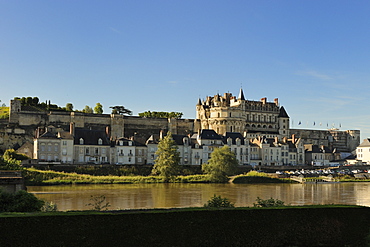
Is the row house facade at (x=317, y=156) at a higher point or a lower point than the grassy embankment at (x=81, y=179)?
higher

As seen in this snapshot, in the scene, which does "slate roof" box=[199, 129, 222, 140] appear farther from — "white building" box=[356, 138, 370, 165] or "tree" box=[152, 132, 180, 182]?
"white building" box=[356, 138, 370, 165]

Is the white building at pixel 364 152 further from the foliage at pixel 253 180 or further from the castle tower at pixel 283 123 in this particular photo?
the foliage at pixel 253 180

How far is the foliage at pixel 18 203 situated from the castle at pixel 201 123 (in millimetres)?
33261

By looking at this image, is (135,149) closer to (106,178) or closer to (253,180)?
(106,178)

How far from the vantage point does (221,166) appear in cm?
3662

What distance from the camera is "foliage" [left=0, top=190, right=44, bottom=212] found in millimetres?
10438

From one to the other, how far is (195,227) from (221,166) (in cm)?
2734

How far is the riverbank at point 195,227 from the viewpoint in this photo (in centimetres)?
852

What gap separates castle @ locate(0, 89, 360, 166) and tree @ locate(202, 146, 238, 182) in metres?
10.0

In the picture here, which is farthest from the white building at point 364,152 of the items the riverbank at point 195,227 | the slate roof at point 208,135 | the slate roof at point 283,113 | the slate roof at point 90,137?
the riverbank at point 195,227

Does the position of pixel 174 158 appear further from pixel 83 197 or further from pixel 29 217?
pixel 29 217

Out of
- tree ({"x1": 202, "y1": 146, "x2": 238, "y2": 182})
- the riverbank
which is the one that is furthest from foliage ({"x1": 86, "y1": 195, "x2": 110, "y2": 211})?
tree ({"x1": 202, "y1": 146, "x2": 238, "y2": 182})

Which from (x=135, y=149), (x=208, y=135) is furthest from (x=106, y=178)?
(x=208, y=135)

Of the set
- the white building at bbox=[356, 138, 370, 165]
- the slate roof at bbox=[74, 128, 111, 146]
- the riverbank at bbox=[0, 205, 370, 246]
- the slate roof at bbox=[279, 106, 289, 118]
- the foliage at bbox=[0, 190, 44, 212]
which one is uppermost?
the slate roof at bbox=[279, 106, 289, 118]
